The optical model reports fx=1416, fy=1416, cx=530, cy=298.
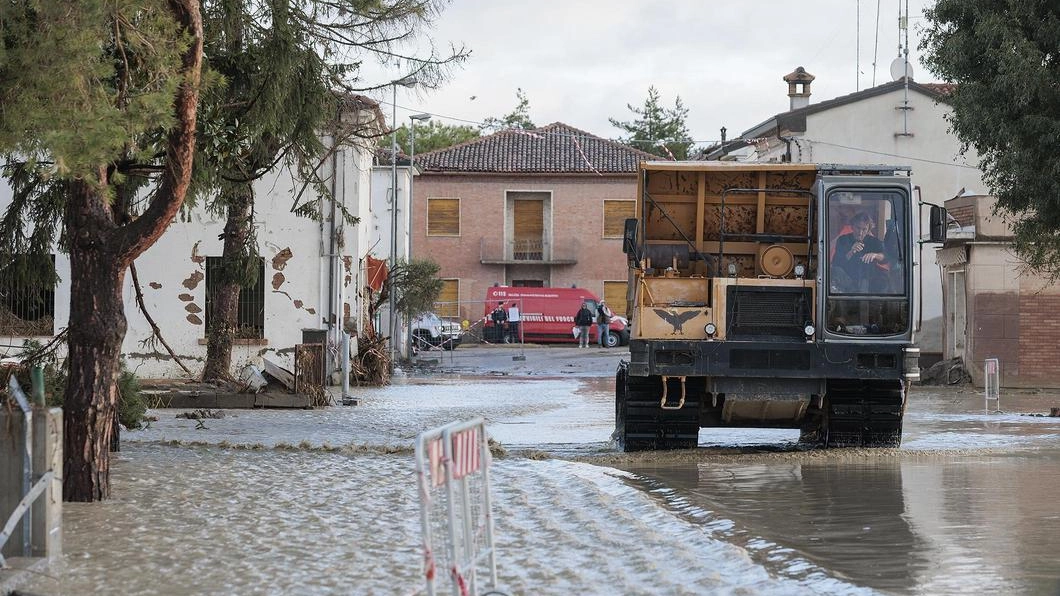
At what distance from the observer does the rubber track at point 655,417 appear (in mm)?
15250

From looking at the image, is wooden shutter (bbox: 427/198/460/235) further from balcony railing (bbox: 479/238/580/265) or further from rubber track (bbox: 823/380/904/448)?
rubber track (bbox: 823/380/904/448)

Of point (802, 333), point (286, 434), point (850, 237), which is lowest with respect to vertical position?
point (286, 434)

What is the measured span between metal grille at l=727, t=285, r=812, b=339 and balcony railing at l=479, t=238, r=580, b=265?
148 feet

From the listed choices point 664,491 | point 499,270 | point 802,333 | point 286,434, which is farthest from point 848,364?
point 499,270

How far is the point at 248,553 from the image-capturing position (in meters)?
8.62

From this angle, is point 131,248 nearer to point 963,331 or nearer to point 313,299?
point 313,299

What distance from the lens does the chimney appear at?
49469 mm

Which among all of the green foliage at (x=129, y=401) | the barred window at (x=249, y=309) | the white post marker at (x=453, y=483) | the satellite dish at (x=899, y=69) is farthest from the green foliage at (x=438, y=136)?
the white post marker at (x=453, y=483)

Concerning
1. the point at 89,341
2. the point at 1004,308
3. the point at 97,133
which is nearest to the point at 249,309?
the point at 1004,308

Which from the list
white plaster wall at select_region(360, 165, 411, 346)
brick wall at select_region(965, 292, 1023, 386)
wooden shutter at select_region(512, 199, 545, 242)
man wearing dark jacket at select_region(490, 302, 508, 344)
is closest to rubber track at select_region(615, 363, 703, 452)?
brick wall at select_region(965, 292, 1023, 386)

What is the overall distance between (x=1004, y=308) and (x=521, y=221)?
3243 cm

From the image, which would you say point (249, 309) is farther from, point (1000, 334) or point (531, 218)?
point (531, 218)

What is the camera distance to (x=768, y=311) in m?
15.1

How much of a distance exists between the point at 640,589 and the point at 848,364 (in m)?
7.86
